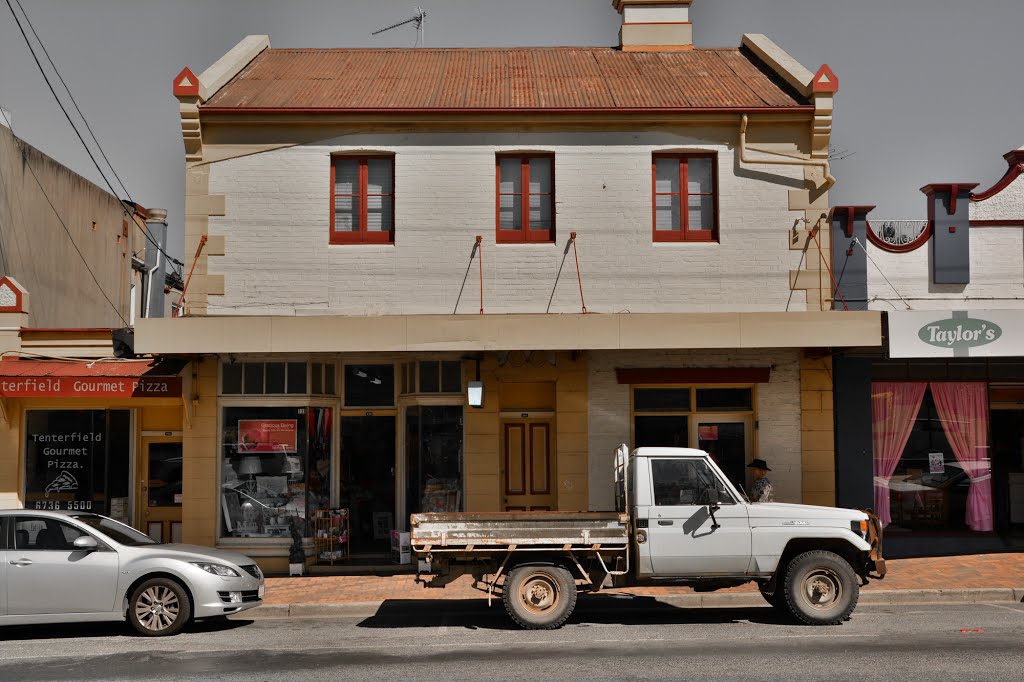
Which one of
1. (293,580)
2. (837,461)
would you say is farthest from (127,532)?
(837,461)

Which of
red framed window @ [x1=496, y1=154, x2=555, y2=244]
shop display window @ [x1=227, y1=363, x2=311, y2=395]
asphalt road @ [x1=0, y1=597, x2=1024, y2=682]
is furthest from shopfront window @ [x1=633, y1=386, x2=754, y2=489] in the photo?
shop display window @ [x1=227, y1=363, x2=311, y2=395]

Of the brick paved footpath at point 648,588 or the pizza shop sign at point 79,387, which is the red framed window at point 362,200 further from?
the brick paved footpath at point 648,588

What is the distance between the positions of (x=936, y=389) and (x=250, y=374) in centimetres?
1115

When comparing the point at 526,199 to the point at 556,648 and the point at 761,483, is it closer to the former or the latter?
the point at 761,483

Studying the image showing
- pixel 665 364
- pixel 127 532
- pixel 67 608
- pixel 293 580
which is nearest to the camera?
pixel 67 608

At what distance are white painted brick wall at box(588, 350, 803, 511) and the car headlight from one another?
6.30 meters

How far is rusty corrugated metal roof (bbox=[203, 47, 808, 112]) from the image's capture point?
1723cm

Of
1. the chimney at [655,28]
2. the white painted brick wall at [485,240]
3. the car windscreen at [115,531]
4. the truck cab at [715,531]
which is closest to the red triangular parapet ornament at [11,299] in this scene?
the white painted brick wall at [485,240]

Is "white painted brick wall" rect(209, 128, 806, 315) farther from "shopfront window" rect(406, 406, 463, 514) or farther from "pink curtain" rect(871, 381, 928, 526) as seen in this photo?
"pink curtain" rect(871, 381, 928, 526)

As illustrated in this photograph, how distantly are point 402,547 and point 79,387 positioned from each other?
5.64m

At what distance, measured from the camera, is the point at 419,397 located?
17.0m

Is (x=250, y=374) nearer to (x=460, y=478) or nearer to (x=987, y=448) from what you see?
(x=460, y=478)

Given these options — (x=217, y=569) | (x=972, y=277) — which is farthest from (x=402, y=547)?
(x=972, y=277)

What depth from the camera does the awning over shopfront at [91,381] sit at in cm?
1659
